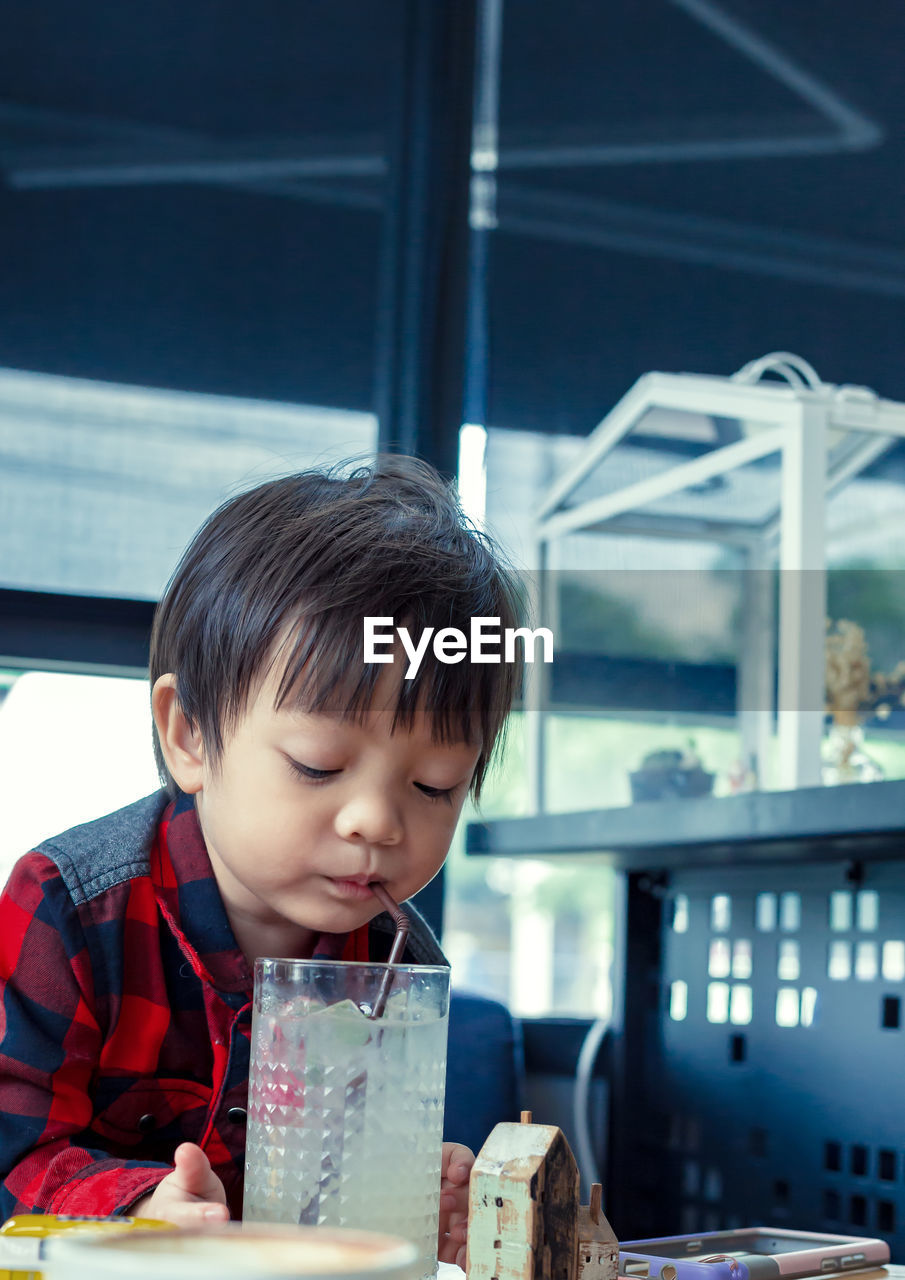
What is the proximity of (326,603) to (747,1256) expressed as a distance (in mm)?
420

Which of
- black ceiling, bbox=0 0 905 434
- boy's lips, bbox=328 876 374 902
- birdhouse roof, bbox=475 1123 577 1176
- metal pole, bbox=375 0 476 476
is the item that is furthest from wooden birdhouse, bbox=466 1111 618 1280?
black ceiling, bbox=0 0 905 434

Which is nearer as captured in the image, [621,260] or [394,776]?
[394,776]

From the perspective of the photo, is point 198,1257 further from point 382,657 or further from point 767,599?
point 767,599

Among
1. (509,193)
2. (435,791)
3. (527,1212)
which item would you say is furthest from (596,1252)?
(509,193)

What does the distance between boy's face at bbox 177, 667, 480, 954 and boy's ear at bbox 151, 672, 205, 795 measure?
0.04 metres

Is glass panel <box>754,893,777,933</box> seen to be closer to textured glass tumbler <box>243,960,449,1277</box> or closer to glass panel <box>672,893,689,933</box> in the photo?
glass panel <box>672,893,689,933</box>

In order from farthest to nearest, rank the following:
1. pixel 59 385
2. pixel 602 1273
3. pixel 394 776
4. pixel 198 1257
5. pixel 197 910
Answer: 1. pixel 59 385
2. pixel 197 910
3. pixel 394 776
4. pixel 602 1273
5. pixel 198 1257

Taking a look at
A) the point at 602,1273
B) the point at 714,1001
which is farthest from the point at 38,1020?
the point at 714,1001

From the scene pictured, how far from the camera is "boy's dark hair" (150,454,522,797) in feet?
2.45

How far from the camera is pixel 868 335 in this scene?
1725 millimetres

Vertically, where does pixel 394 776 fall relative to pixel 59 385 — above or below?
below

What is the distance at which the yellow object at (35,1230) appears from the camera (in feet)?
1.63

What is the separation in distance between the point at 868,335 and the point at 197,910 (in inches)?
49.4

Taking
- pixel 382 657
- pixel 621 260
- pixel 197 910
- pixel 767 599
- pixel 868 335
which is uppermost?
pixel 621 260
